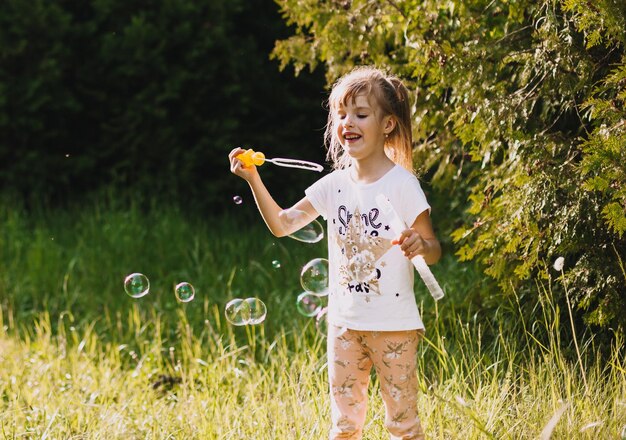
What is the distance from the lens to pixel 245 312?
3549 mm

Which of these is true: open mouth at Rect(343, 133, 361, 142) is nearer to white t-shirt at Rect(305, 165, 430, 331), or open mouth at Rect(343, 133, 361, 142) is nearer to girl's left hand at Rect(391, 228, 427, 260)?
white t-shirt at Rect(305, 165, 430, 331)

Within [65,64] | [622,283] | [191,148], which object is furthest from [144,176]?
[622,283]

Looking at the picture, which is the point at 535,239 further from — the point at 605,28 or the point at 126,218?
the point at 126,218

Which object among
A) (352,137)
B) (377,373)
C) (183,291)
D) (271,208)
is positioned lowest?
(377,373)

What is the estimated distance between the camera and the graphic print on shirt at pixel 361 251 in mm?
2900

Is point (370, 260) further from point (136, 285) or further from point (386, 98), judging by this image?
point (136, 285)

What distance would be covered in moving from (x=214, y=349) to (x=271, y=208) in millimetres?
1778

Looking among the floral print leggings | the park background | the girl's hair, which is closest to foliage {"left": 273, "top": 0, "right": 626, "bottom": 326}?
the park background

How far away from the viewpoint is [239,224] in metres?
7.84

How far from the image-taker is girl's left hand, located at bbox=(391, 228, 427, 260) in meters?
2.69

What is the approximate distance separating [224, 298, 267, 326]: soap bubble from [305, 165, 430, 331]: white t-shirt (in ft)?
2.10

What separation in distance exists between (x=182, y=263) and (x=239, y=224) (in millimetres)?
1316

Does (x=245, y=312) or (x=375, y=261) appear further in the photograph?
(x=245, y=312)

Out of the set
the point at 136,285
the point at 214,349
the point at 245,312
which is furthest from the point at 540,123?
the point at 214,349
